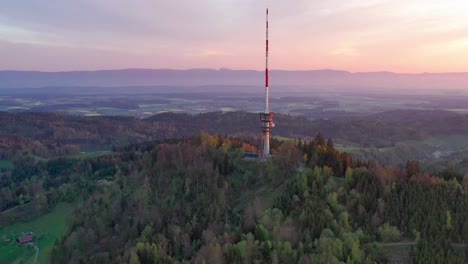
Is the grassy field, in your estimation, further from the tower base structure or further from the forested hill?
the tower base structure

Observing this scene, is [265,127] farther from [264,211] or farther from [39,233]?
[39,233]

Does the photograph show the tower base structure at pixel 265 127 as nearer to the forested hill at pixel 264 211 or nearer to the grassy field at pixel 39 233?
the forested hill at pixel 264 211

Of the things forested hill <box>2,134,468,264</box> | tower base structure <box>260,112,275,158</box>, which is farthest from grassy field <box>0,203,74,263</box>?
tower base structure <box>260,112,275,158</box>

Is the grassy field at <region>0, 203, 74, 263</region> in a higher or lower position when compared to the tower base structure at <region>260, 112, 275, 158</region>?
lower

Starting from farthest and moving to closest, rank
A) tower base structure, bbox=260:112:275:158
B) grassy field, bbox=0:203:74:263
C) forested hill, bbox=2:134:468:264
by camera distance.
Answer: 1. tower base structure, bbox=260:112:275:158
2. grassy field, bbox=0:203:74:263
3. forested hill, bbox=2:134:468:264

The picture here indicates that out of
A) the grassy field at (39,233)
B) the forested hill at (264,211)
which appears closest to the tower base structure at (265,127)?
the forested hill at (264,211)

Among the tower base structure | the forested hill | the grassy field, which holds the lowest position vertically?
the grassy field

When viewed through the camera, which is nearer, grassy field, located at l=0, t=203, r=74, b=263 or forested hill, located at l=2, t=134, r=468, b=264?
forested hill, located at l=2, t=134, r=468, b=264

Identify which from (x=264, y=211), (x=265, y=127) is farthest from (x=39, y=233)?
(x=264, y=211)

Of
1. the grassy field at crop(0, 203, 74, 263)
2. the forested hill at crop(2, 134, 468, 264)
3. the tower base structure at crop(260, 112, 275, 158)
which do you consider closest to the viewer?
the forested hill at crop(2, 134, 468, 264)

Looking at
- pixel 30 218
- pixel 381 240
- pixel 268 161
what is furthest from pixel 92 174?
pixel 381 240
